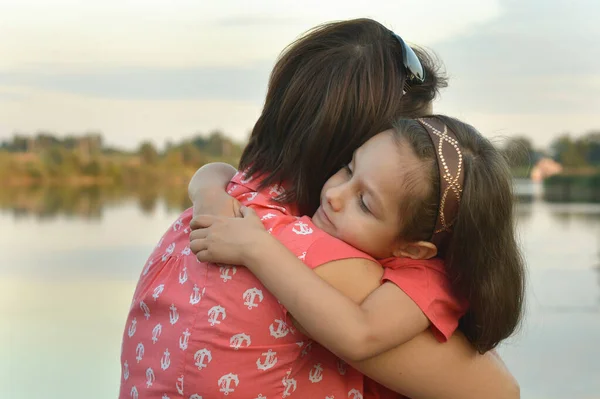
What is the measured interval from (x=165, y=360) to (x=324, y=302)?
10.8 inches

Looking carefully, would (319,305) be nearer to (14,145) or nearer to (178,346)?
(178,346)

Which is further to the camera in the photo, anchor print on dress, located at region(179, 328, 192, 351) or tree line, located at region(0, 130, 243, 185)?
tree line, located at region(0, 130, 243, 185)

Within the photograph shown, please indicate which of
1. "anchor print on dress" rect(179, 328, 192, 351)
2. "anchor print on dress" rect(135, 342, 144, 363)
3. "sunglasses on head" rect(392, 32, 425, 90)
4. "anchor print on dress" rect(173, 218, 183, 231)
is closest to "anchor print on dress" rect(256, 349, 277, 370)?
"anchor print on dress" rect(179, 328, 192, 351)

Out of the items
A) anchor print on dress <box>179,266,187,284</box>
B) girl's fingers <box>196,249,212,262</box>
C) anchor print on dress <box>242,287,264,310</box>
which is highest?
girl's fingers <box>196,249,212,262</box>

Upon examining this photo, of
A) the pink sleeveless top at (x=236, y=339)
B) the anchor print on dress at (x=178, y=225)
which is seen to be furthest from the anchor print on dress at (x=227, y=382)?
the anchor print on dress at (x=178, y=225)

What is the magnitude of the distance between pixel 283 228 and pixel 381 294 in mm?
176

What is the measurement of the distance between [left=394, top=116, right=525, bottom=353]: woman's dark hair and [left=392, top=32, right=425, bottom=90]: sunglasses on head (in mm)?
110

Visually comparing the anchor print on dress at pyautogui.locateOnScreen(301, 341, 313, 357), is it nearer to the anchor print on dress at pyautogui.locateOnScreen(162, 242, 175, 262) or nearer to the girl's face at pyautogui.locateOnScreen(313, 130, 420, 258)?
the girl's face at pyautogui.locateOnScreen(313, 130, 420, 258)

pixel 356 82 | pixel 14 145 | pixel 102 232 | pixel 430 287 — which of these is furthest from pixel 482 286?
pixel 102 232

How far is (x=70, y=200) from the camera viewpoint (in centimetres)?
586

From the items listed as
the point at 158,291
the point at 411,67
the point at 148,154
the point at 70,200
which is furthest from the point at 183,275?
the point at 70,200

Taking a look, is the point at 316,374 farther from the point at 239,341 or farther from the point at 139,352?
the point at 139,352

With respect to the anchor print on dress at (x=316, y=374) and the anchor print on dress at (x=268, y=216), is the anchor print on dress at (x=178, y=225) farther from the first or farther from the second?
the anchor print on dress at (x=316, y=374)

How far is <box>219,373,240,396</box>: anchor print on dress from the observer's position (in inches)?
43.8
